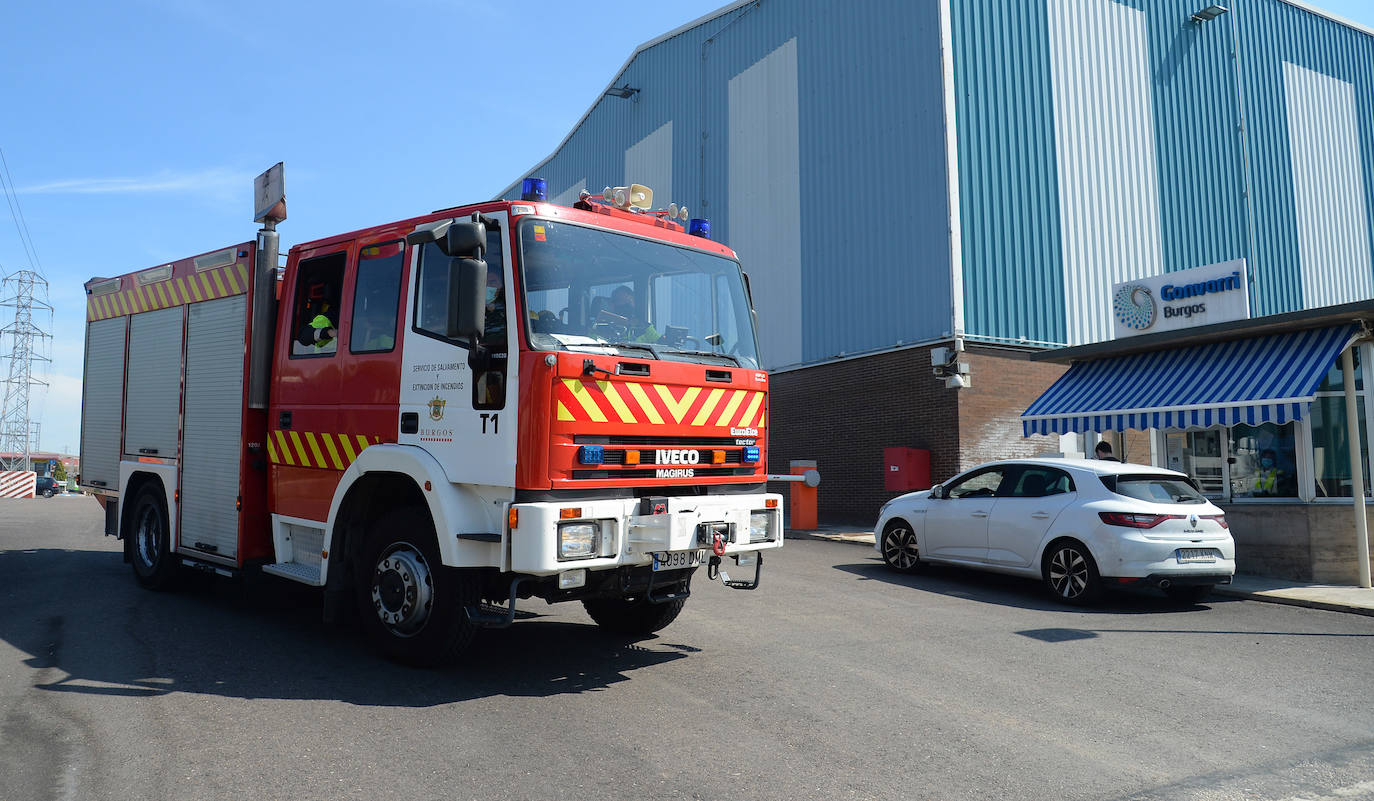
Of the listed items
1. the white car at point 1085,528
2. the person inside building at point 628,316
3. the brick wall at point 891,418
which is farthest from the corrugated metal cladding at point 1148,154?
the person inside building at point 628,316

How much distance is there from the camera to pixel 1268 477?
479 inches

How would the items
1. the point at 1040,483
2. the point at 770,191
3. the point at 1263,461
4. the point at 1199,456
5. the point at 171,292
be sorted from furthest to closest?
1. the point at 770,191
2. the point at 1199,456
3. the point at 1263,461
4. the point at 1040,483
5. the point at 171,292

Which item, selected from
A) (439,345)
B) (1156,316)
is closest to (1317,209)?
(1156,316)

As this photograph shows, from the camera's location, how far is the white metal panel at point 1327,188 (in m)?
23.3

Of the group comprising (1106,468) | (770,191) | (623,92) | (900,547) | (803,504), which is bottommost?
(900,547)

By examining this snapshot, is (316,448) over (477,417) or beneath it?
beneath

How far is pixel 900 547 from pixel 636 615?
5439mm

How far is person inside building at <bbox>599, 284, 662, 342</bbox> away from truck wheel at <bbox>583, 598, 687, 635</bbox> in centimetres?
224

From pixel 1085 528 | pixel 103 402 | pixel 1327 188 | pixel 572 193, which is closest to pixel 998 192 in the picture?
pixel 1085 528

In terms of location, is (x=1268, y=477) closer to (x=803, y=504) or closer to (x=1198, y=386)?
(x=1198, y=386)

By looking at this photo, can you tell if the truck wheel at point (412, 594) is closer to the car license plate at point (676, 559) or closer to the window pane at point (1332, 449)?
the car license plate at point (676, 559)

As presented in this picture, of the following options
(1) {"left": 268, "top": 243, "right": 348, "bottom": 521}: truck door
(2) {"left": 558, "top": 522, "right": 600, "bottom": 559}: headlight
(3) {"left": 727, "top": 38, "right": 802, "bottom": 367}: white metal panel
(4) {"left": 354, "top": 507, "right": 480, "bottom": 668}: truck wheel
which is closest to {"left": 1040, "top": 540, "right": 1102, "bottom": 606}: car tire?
(2) {"left": 558, "top": 522, "right": 600, "bottom": 559}: headlight

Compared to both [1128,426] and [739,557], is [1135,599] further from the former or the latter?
[739,557]

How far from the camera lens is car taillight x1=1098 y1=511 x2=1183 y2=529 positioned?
909 centimetres
